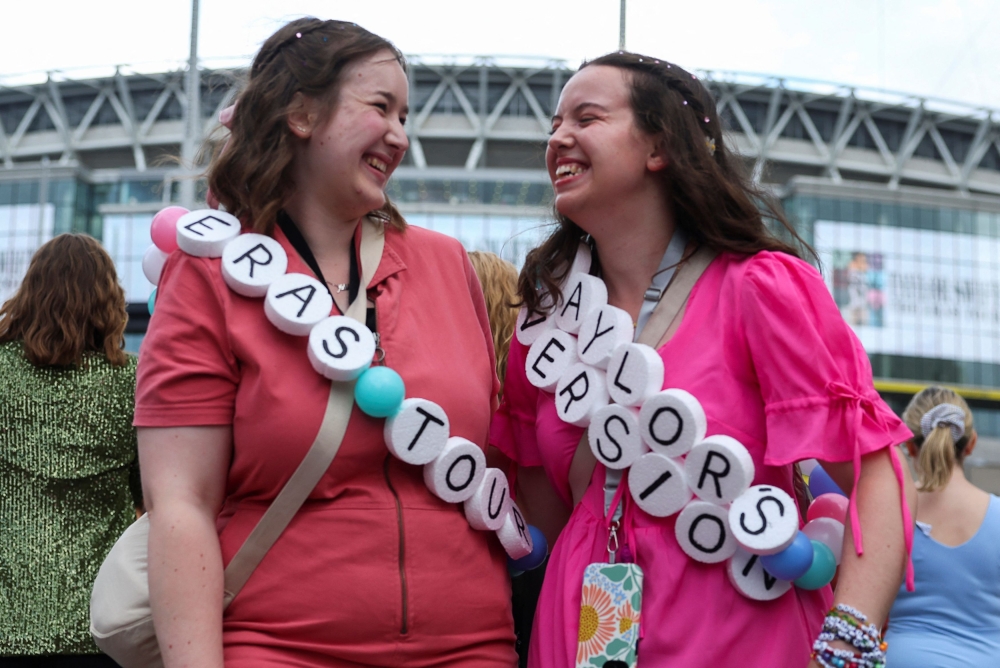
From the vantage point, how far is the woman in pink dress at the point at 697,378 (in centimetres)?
243

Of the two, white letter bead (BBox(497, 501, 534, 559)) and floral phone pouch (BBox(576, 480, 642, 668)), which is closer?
floral phone pouch (BBox(576, 480, 642, 668))

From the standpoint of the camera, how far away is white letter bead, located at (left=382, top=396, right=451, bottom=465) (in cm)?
249

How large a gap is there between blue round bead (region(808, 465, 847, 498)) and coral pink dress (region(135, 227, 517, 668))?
91 centimetres

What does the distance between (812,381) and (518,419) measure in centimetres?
100

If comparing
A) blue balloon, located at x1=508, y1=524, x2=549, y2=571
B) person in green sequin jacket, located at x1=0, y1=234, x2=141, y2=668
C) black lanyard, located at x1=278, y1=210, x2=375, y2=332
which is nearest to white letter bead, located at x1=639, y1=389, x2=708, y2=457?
blue balloon, located at x1=508, y1=524, x2=549, y2=571

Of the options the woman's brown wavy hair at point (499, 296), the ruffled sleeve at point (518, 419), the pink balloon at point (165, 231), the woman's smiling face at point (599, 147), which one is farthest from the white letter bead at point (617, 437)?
the woman's brown wavy hair at point (499, 296)

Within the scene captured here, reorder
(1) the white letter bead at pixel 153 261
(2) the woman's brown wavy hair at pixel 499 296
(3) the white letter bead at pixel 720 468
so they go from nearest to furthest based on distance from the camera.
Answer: (3) the white letter bead at pixel 720 468 < (1) the white letter bead at pixel 153 261 < (2) the woman's brown wavy hair at pixel 499 296

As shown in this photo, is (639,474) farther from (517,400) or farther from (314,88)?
(314,88)

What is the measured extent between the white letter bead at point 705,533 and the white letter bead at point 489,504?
443 millimetres

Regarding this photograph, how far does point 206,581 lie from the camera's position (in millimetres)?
2357

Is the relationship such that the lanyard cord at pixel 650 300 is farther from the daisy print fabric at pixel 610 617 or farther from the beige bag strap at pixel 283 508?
the beige bag strap at pixel 283 508

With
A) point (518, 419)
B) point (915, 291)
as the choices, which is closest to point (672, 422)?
point (518, 419)

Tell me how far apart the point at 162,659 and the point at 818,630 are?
60.9 inches

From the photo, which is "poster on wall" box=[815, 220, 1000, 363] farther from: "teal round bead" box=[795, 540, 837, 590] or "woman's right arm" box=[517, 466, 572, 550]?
"teal round bead" box=[795, 540, 837, 590]
